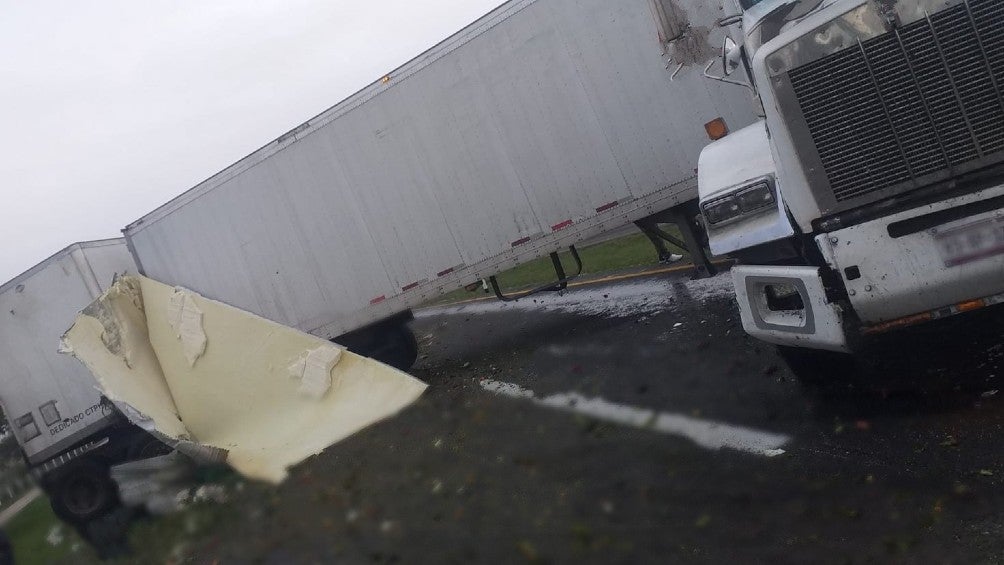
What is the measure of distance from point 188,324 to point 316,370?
2.27 meters

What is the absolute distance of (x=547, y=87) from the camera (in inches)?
414

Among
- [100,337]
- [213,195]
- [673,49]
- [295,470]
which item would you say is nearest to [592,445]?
[295,470]

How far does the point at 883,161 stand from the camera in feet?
15.6

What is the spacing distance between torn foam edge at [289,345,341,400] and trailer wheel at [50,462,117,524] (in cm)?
377

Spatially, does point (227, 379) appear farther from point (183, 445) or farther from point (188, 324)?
point (183, 445)

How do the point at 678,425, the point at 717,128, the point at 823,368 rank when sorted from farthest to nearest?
the point at 717,128, the point at 678,425, the point at 823,368

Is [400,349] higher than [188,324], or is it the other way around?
[188,324]

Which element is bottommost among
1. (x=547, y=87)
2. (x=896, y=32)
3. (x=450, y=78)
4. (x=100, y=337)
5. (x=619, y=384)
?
(x=619, y=384)

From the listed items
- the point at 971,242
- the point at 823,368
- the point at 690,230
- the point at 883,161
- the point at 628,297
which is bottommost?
the point at 823,368

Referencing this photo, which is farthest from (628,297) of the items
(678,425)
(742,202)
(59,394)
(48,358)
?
(48,358)

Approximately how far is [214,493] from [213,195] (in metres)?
5.38

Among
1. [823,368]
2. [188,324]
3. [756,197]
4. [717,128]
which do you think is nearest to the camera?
[756,197]

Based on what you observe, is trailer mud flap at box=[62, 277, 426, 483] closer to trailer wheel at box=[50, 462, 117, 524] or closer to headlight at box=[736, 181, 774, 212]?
trailer wheel at box=[50, 462, 117, 524]

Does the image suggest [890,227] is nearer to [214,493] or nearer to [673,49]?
[673,49]
